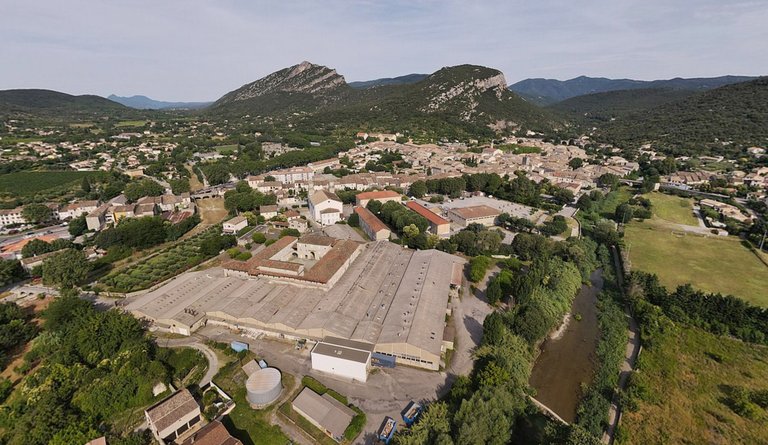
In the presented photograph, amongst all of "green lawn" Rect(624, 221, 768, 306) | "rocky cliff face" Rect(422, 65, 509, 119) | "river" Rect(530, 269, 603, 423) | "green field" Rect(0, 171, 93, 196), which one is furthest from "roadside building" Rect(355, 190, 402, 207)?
"rocky cliff face" Rect(422, 65, 509, 119)

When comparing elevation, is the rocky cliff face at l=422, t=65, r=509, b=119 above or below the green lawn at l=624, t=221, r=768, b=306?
above

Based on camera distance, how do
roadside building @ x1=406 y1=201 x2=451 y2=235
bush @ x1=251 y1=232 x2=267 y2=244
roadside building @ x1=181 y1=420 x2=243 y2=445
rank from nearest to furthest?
1. roadside building @ x1=181 y1=420 x2=243 y2=445
2. bush @ x1=251 y1=232 x2=267 y2=244
3. roadside building @ x1=406 y1=201 x2=451 y2=235

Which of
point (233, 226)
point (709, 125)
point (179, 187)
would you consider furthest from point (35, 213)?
point (709, 125)

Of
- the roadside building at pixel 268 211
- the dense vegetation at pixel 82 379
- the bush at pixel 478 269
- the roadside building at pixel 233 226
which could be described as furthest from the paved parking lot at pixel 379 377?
the roadside building at pixel 268 211

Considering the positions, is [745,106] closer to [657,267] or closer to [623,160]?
[623,160]

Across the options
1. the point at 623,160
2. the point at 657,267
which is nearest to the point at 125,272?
the point at 657,267

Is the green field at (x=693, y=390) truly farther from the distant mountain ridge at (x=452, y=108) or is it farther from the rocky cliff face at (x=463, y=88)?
the rocky cliff face at (x=463, y=88)

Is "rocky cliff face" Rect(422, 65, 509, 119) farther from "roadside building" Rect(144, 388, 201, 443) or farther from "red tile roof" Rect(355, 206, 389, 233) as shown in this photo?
"roadside building" Rect(144, 388, 201, 443)
